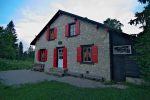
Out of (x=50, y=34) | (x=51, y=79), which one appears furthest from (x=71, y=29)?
(x=51, y=79)

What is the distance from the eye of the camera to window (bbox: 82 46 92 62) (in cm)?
1431

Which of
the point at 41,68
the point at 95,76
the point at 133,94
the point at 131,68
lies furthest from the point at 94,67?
the point at 41,68

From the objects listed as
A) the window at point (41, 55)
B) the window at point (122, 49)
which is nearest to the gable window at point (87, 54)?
the window at point (122, 49)

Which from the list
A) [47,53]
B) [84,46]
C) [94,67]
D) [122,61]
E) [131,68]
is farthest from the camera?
[47,53]

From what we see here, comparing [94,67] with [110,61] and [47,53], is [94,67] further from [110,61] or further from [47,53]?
[47,53]

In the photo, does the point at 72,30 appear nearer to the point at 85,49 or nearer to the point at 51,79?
the point at 85,49

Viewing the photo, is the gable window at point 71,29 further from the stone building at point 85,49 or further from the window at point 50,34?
the window at point 50,34

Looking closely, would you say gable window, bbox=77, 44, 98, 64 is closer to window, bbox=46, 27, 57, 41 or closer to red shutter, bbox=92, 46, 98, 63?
red shutter, bbox=92, 46, 98, 63

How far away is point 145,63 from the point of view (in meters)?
8.06

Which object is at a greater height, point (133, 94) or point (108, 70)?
point (108, 70)

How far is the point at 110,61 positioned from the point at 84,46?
3.16 metres

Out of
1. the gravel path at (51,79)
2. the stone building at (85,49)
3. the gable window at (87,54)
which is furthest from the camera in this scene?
the gable window at (87,54)

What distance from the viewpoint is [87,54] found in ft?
47.5

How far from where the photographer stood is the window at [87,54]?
47.0ft
